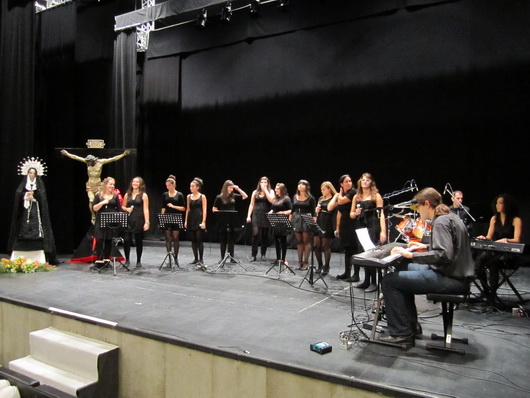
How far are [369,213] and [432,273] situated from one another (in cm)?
218

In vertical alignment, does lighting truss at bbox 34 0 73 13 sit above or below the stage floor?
above

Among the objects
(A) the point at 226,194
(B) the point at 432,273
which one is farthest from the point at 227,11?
(B) the point at 432,273

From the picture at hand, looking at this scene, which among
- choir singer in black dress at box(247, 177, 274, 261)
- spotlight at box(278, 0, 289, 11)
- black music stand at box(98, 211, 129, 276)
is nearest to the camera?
black music stand at box(98, 211, 129, 276)

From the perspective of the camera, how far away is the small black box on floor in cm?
320

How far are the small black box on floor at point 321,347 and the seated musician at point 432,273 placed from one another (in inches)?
19.4

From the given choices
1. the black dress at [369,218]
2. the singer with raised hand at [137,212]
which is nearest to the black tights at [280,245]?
the black dress at [369,218]

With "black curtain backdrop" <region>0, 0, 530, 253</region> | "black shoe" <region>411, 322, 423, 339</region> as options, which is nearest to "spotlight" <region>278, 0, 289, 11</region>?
"black curtain backdrop" <region>0, 0, 530, 253</region>

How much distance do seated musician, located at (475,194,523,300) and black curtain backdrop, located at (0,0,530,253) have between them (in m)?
1.17

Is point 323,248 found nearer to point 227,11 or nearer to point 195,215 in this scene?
point 195,215

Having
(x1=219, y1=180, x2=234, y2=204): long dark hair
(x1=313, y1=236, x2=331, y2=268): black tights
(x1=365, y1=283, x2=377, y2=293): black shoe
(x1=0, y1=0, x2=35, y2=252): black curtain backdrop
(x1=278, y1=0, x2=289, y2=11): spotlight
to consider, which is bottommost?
(x1=365, y1=283, x2=377, y2=293): black shoe

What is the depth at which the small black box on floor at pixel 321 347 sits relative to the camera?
320 centimetres

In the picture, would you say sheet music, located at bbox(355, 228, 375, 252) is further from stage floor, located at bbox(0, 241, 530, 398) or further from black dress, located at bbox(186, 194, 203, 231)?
black dress, located at bbox(186, 194, 203, 231)

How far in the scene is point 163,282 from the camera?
5.95m

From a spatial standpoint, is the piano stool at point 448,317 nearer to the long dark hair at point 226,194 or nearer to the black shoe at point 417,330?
the black shoe at point 417,330
